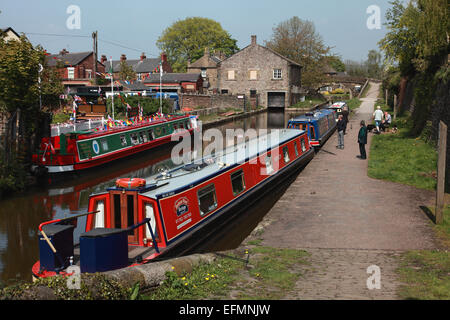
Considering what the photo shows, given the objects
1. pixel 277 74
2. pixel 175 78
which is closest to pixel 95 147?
pixel 175 78

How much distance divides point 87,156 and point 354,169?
1169cm

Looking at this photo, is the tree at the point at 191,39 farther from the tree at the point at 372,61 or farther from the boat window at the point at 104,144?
the boat window at the point at 104,144

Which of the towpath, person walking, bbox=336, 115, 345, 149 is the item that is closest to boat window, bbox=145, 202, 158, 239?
the towpath

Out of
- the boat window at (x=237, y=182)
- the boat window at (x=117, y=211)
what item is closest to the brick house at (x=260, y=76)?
the boat window at (x=237, y=182)

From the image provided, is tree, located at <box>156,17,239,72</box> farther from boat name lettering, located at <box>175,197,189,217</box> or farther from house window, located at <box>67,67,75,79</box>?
boat name lettering, located at <box>175,197,189,217</box>

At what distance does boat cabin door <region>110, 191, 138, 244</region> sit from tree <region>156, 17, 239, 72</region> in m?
76.8

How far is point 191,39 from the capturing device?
3322 inches

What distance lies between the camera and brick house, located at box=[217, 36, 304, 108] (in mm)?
55469

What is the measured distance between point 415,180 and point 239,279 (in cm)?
956

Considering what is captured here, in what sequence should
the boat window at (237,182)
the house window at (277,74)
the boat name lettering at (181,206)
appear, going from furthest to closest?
the house window at (277,74) < the boat window at (237,182) < the boat name lettering at (181,206)

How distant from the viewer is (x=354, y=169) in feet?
55.4

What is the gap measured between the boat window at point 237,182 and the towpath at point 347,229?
1296mm

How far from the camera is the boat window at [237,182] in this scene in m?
12.6
